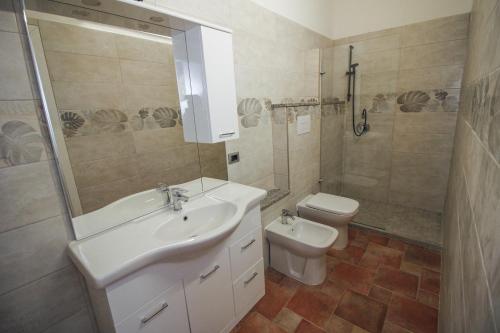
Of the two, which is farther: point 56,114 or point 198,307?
point 198,307

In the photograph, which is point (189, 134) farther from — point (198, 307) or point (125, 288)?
point (198, 307)

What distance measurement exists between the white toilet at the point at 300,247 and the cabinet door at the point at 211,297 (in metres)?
0.63

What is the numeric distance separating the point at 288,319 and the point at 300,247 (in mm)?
484

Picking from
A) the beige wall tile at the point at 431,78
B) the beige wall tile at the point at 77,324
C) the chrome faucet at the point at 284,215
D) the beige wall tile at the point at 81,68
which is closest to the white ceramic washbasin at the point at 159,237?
the beige wall tile at the point at 77,324

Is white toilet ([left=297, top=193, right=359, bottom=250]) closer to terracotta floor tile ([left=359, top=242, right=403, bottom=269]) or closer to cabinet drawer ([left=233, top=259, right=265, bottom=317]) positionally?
terracotta floor tile ([left=359, top=242, right=403, bottom=269])

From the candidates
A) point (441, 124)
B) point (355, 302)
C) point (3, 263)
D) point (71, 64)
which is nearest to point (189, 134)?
point (71, 64)

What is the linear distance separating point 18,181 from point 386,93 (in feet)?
10.4

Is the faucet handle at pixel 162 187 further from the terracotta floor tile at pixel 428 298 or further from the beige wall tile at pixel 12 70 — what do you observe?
the terracotta floor tile at pixel 428 298

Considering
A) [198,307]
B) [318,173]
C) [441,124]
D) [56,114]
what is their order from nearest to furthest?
[56,114] < [198,307] < [441,124] < [318,173]

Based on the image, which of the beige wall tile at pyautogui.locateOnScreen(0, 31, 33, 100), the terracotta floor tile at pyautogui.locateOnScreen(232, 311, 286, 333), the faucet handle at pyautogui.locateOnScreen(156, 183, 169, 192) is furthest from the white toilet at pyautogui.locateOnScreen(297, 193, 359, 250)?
the beige wall tile at pyautogui.locateOnScreen(0, 31, 33, 100)

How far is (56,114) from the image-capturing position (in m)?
0.96

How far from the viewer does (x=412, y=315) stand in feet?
5.10

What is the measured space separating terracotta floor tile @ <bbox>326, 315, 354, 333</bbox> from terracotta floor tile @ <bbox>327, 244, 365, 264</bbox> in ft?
2.14

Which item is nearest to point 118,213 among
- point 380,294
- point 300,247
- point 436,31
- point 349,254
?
point 300,247
